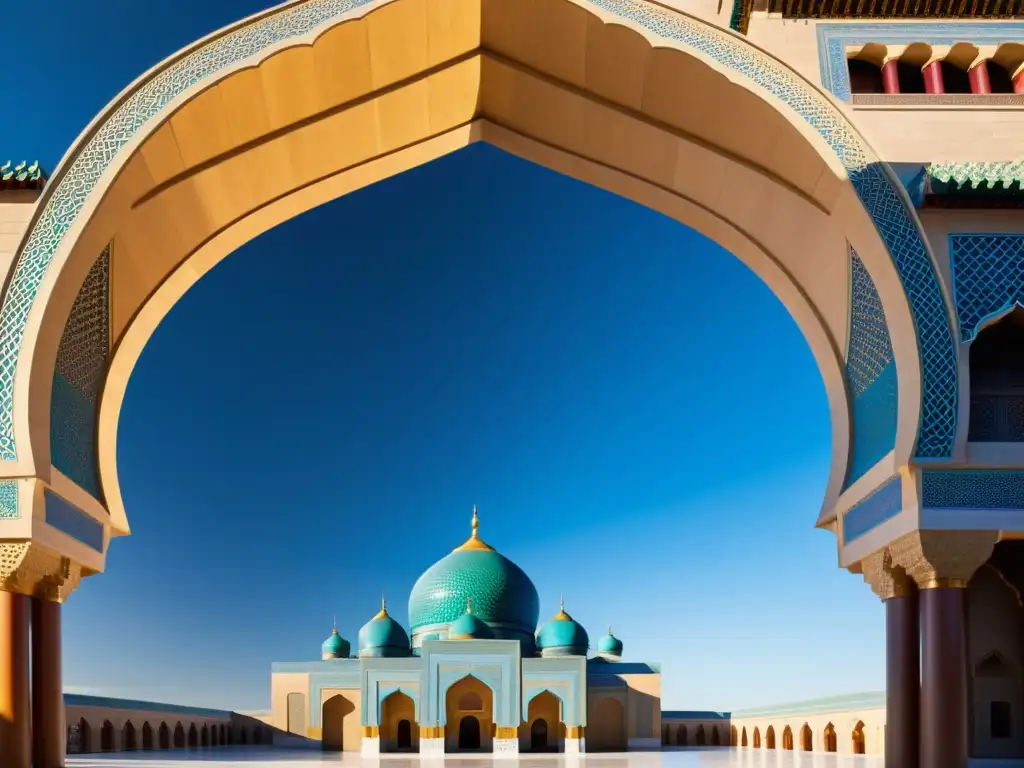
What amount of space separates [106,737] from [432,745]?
3.85m

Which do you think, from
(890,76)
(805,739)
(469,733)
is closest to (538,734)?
(469,733)

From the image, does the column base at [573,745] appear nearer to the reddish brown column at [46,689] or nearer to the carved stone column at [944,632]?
the reddish brown column at [46,689]

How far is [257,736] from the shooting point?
669 inches

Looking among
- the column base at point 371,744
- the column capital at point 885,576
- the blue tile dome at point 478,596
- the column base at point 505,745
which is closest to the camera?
the column capital at point 885,576

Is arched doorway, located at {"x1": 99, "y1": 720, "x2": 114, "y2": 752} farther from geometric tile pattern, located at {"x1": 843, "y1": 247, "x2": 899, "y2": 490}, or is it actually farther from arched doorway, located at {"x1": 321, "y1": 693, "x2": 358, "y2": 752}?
geometric tile pattern, located at {"x1": 843, "y1": 247, "x2": 899, "y2": 490}

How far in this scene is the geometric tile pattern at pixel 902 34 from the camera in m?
5.92

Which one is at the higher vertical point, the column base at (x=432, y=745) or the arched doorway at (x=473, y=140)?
the arched doorway at (x=473, y=140)

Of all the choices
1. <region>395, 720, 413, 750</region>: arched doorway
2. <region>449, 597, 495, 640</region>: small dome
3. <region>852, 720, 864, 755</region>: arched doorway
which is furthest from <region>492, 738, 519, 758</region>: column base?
<region>852, 720, 864, 755</region>: arched doorway

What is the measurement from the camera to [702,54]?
5.67 meters

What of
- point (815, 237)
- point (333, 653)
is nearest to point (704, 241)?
point (815, 237)

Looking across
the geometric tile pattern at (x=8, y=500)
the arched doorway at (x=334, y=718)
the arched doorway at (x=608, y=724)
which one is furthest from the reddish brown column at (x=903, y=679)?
the arched doorway at (x=334, y=718)

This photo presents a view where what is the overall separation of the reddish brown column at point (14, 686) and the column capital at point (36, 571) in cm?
7

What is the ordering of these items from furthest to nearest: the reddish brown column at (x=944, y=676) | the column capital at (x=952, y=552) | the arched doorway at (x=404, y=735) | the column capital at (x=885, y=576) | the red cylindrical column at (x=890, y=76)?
1. the arched doorway at (x=404, y=735)
2. the red cylindrical column at (x=890, y=76)
3. the column capital at (x=885, y=576)
4. the column capital at (x=952, y=552)
5. the reddish brown column at (x=944, y=676)

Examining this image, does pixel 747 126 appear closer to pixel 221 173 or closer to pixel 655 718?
pixel 221 173
